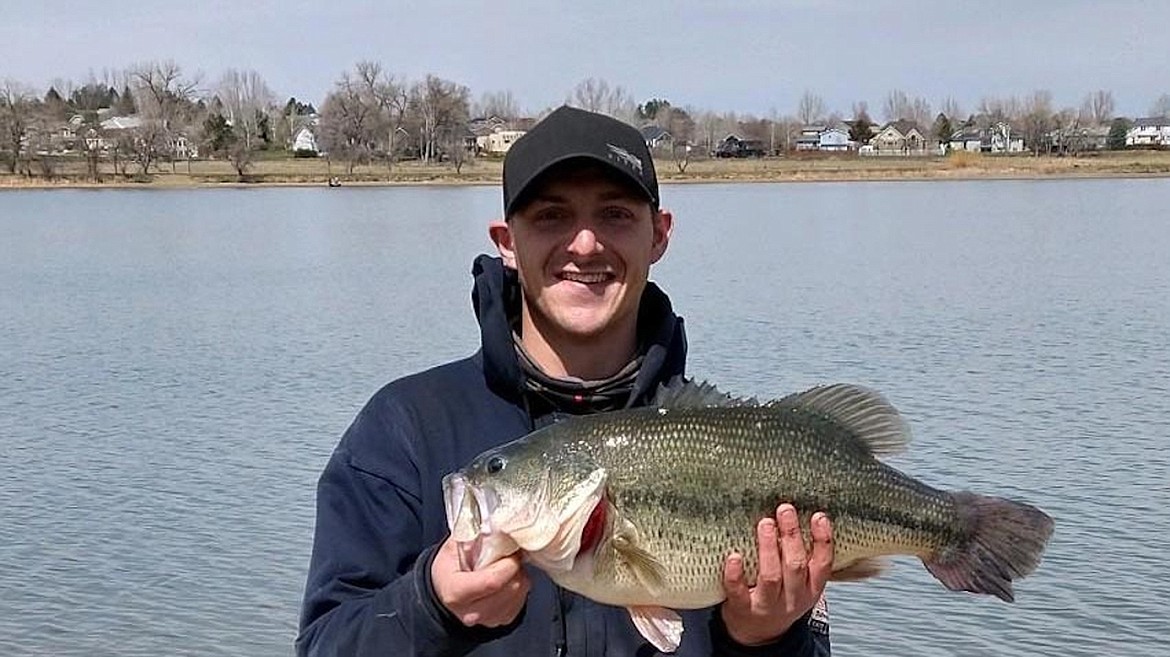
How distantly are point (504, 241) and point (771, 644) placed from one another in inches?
53.7

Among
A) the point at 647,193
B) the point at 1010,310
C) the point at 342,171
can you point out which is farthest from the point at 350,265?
the point at 342,171

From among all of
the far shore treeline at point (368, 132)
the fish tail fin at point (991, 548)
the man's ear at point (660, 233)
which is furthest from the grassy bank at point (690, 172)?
the fish tail fin at point (991, 548)

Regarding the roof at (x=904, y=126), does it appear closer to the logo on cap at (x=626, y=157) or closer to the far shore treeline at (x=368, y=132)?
the far shore treeline at (x=368, y=132)

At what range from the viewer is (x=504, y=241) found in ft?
13.0

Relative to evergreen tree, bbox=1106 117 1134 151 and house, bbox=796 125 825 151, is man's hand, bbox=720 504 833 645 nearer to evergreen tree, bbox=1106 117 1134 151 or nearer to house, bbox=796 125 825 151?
evergreen tree, bbox=1106 117 1134 151

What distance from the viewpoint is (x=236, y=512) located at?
46.6 ft

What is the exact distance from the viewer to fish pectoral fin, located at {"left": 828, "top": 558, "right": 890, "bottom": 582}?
11.4 ft

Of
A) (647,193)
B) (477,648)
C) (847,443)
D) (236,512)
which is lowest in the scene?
(236,512)

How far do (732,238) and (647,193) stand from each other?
4460 centimetres

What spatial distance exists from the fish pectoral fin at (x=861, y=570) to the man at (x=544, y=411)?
122 millimetres

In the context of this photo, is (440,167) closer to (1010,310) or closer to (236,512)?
(1010,310)

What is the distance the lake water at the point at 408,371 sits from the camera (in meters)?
11.5

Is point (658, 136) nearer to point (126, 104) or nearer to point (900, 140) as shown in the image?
point (900, 140)

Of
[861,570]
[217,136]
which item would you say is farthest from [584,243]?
[217,136]
